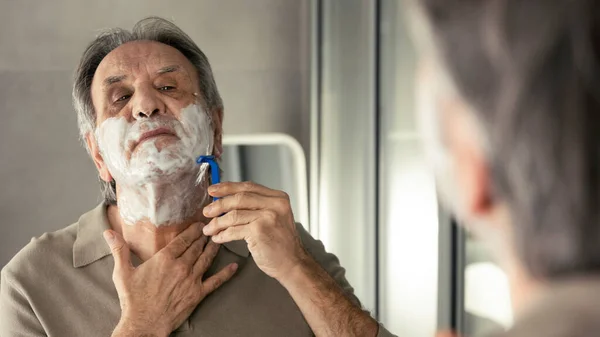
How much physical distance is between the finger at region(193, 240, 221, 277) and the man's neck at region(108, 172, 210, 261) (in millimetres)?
67

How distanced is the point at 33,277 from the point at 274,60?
4.92 feet

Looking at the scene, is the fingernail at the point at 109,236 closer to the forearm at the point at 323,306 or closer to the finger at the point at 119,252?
the finger at the point at 119,252

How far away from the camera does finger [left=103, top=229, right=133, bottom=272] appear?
1341 millimetres

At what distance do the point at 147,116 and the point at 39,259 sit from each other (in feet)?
1.17

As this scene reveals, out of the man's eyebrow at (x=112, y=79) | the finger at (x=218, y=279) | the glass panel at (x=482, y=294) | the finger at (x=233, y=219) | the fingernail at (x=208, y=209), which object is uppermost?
the man's eyebrow at (x=112, y=79)

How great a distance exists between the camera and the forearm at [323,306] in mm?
1358

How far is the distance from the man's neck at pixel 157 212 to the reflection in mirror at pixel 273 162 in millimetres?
1017

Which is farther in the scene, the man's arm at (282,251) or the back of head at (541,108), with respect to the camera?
the man's arm at (282,251)

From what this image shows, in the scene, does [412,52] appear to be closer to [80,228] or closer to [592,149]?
[80,228]

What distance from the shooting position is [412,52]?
189 cm

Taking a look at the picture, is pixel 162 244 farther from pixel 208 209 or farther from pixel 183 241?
pixel 208 209

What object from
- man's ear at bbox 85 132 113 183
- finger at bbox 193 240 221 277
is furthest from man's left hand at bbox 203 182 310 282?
man's ear at bbox 85 132 113 183

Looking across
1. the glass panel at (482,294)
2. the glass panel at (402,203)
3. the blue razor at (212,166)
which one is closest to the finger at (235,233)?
the blue razor at (212,166)

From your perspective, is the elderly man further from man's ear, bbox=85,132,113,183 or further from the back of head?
the back of head
